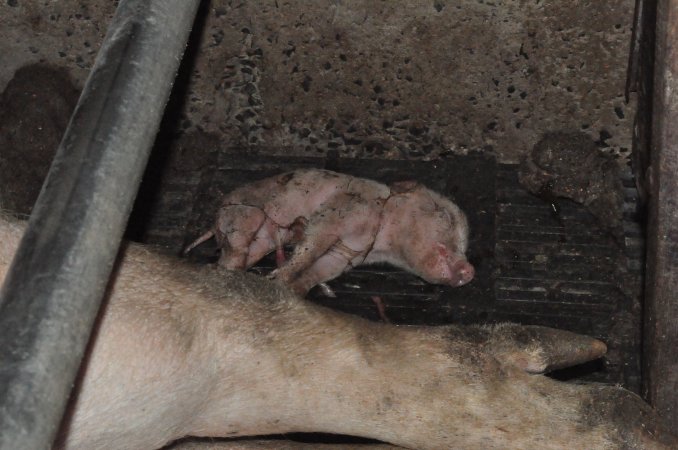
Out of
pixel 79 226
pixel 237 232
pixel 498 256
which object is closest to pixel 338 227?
pixel 237 232

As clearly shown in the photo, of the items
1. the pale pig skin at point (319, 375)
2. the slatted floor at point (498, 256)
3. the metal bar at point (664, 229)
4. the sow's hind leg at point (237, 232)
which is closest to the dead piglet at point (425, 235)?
the slatted floor at point (498, 256)

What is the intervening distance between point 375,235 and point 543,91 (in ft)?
3.07

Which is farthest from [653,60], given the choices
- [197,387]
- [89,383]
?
[89,383]

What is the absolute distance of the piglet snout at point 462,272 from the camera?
4.11 m

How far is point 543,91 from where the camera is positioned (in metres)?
4.15

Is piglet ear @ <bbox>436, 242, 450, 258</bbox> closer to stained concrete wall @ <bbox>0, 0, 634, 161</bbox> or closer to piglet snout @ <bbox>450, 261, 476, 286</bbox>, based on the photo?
piglet snout @ <bbox>450, 261, 476, 286</bbox>

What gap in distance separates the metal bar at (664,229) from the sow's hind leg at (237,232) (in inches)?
73.9

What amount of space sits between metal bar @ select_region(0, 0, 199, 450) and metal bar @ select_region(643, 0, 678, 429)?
125 centimetres

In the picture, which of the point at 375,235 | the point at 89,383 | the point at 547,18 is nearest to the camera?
the point at 89,383

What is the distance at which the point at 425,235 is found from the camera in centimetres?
415

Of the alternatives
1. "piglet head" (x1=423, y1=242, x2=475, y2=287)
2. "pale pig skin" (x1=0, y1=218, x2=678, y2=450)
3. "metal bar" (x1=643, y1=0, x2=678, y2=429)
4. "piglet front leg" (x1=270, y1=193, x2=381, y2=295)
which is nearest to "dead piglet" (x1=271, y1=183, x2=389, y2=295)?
"piglet front leg" (x1=270, y1=193, x2=381, y2=295)

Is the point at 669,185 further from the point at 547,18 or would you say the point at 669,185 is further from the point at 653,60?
the point at 547,18

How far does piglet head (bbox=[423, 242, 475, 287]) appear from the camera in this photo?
4105 mm

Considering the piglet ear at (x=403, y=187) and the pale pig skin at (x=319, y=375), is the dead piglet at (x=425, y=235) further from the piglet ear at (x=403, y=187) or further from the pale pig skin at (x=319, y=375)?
the pale pig skin at (x=319, y=375)
